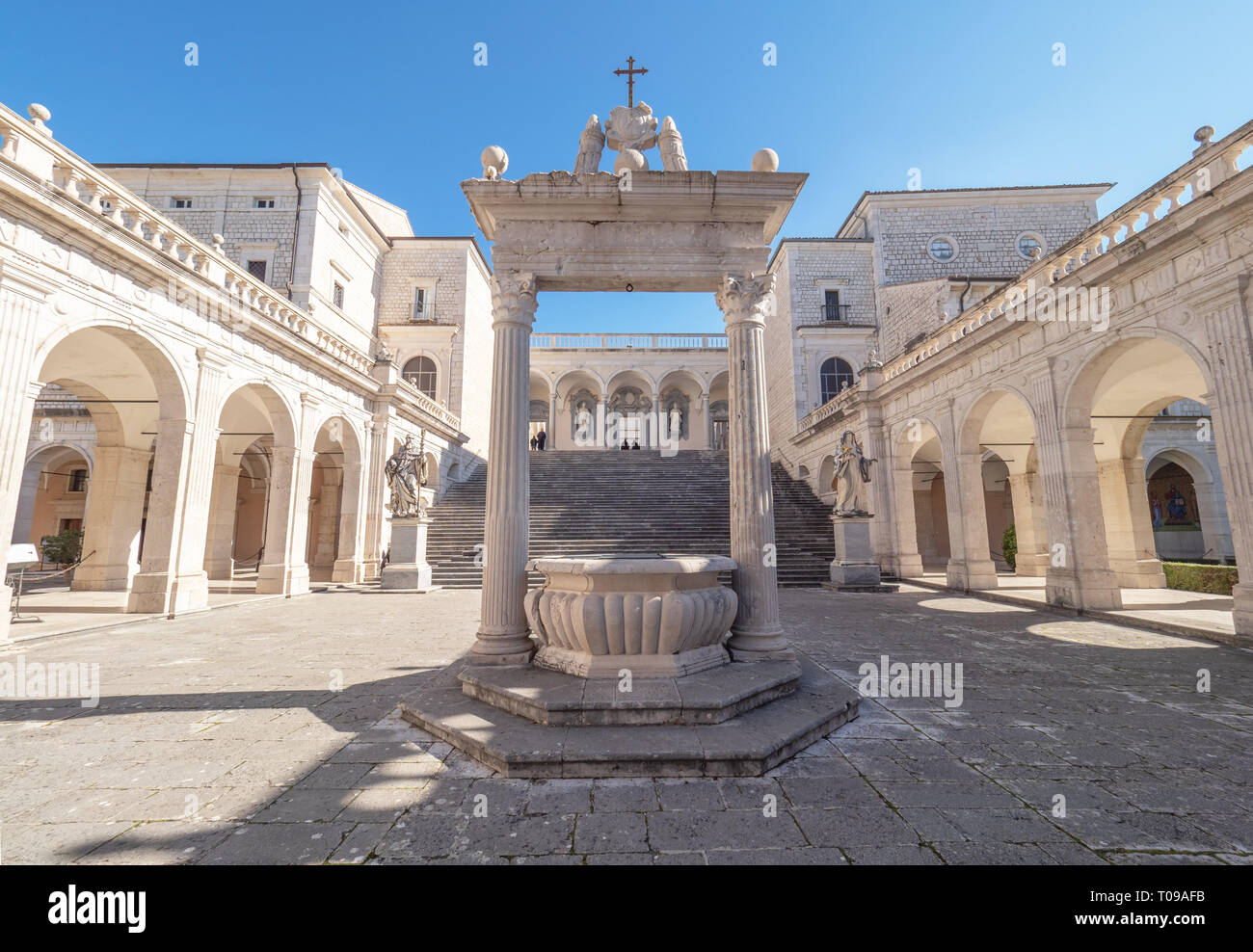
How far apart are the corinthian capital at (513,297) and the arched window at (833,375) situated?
2064 cm

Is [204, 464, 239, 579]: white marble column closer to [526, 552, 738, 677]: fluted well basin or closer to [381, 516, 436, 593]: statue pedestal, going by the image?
[381, 516, 436, 593]: statue pedestal

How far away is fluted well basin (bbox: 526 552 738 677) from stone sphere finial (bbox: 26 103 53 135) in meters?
9.33

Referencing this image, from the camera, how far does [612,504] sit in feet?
57.4

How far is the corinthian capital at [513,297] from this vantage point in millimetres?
5004

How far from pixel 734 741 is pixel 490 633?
245 centimetres

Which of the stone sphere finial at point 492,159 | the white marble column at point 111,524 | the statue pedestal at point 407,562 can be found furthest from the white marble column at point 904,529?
the white marble column at point 111,524

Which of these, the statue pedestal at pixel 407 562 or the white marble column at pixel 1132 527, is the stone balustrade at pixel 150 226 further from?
the white marble column at pixel 1132 527

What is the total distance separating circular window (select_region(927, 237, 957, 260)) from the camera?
22453 millimetres

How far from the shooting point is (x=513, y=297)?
198 inches

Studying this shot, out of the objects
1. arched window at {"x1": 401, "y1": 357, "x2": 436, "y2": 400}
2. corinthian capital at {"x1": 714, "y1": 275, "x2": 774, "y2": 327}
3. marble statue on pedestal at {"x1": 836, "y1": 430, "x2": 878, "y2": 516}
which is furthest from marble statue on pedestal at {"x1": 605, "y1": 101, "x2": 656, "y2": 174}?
arched window at {"x1": 401, "y1": 357, "x2": 436, "y2": 400}

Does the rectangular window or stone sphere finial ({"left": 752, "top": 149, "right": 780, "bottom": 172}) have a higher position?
the rectangular window
